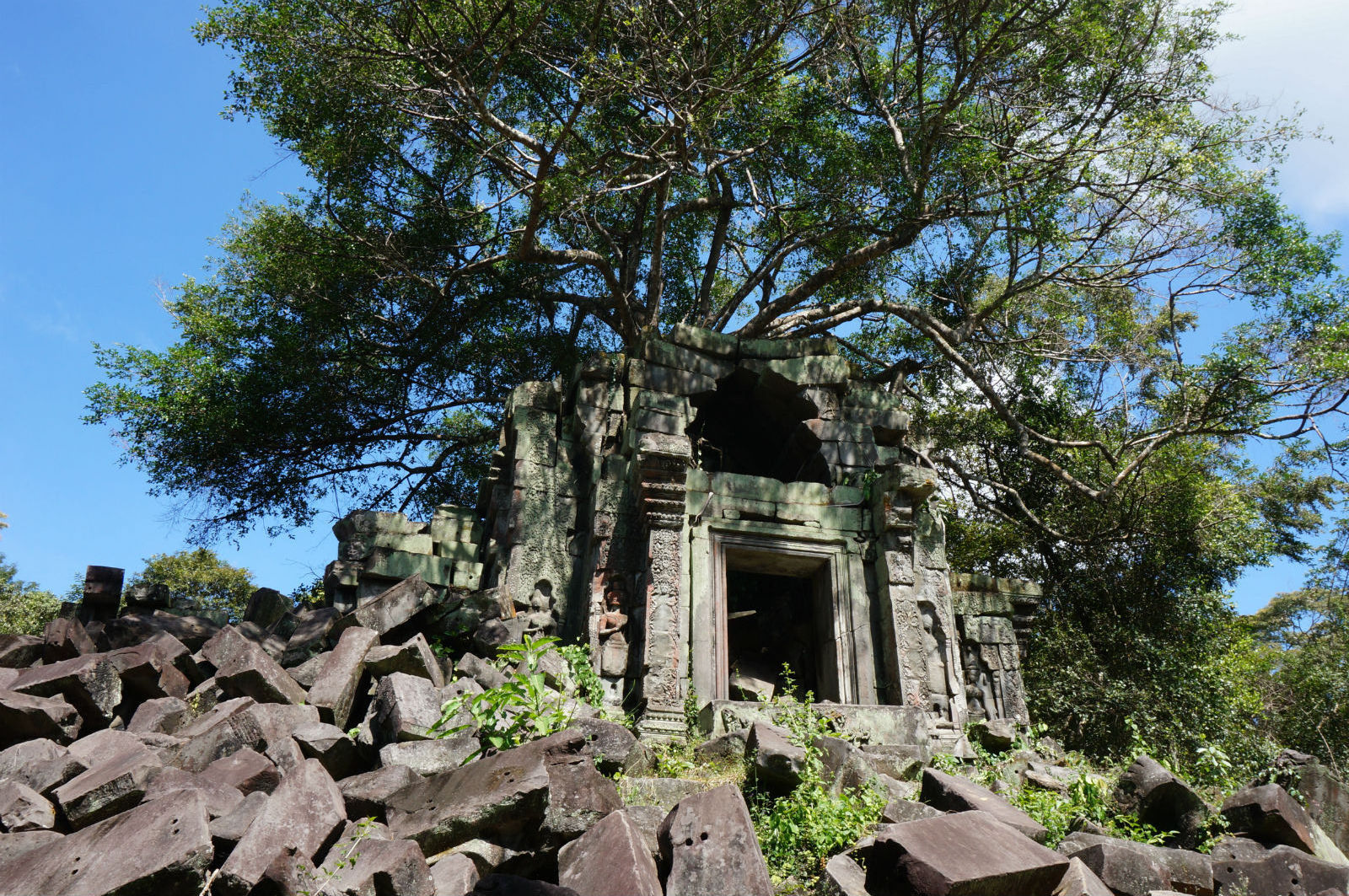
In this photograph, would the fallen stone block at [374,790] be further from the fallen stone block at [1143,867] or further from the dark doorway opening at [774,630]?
the dark doorway opening at [774,630]

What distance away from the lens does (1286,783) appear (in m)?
6.27

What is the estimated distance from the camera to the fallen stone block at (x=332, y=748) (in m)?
5.54

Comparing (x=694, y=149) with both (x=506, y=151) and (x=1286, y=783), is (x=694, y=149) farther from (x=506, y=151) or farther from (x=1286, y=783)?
(x=1286, y=783)

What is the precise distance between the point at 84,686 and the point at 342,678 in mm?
1768

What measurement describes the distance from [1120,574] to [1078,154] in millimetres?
6211

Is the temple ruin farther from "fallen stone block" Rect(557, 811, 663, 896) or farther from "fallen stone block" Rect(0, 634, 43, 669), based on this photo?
"fallen stone block" Rect(557, 811, 663, 896)

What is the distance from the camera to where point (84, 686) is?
20.7 ft

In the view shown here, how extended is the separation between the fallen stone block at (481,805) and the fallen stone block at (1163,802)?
394 centimetres

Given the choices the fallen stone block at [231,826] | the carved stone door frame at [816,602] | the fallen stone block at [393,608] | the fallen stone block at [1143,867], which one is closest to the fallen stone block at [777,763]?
the fallen stone block at [1143,867]

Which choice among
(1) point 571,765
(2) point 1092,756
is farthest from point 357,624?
(2) point 1092,756

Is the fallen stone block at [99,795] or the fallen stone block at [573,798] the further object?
the fallen stone block at [99,795]

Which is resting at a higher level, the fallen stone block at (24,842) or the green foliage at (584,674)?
the green foliage at (584,674)

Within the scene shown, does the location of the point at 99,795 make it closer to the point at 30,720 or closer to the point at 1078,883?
the point at 30,720

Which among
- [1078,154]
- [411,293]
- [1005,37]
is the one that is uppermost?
[1005,37]
